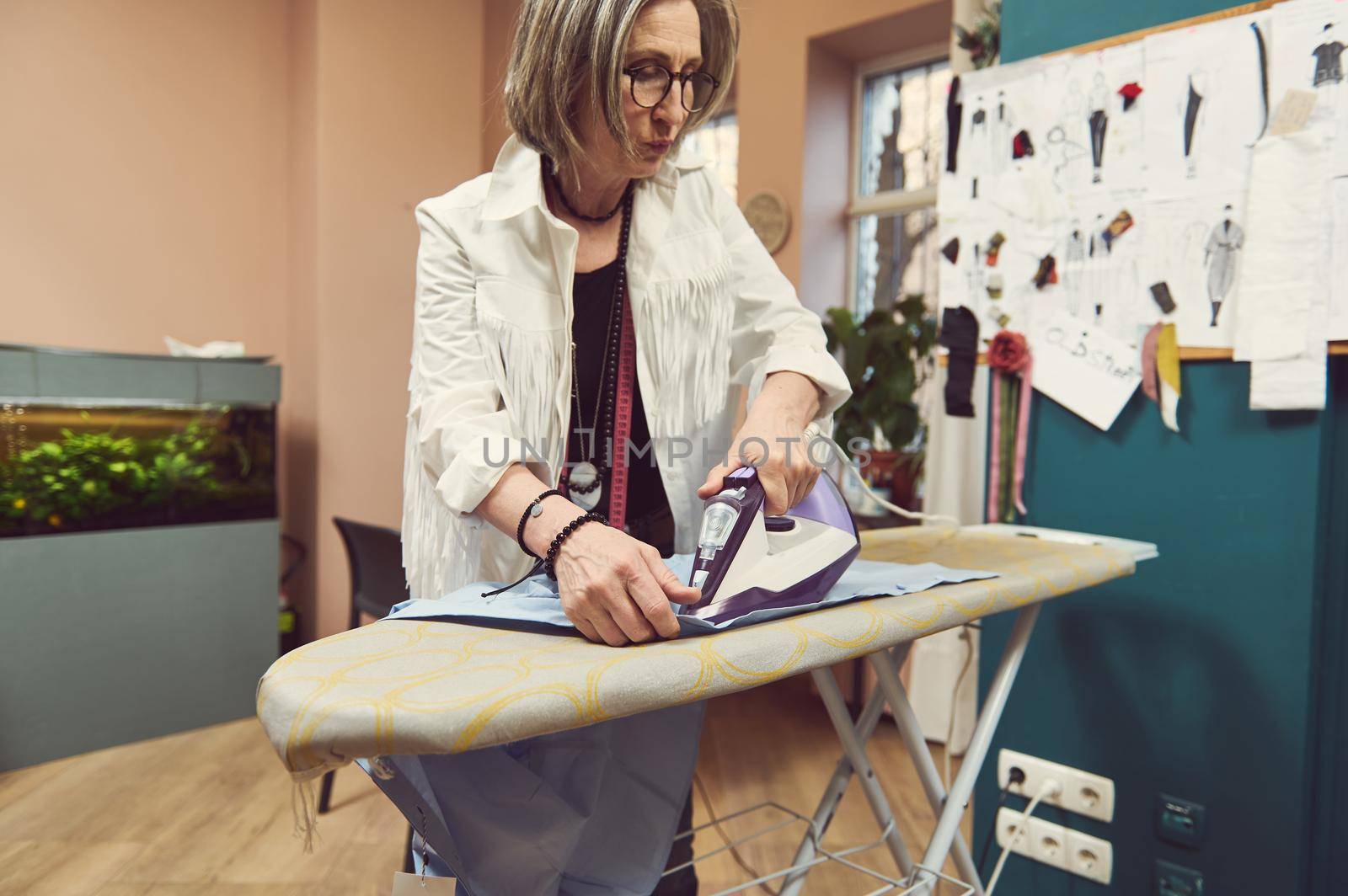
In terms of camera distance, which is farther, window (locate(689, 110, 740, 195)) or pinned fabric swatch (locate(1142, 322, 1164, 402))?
window (locate(689, 110, 740, 195))

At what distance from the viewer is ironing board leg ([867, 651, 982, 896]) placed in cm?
108

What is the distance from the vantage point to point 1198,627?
1.40 meters

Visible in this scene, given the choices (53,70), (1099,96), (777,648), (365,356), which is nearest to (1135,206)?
(1099,96)

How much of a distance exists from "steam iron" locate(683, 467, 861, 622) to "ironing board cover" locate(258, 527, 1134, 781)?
34mm

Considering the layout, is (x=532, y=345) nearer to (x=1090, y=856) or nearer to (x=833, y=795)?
(x=833, y=795)

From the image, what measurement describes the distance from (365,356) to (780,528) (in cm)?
288

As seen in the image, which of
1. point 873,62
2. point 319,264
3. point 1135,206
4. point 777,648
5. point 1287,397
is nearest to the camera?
point 777,648

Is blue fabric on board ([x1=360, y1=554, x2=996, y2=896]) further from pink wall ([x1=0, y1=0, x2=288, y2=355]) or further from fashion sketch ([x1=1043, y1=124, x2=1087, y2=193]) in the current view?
pink wall ([x1=0, y1=0, x2=288, y2=355])

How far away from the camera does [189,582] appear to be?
285 cm

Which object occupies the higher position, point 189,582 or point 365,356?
point 365,356

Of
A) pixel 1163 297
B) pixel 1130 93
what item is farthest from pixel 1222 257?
pixel 1130 93

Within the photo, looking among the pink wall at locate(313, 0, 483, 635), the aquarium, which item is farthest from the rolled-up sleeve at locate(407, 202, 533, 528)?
the pink wall at locate(313, 0, 483, 635)

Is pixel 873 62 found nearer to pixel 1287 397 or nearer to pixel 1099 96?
pixel 1099 96

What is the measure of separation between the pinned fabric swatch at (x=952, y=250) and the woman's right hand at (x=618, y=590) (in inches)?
46.7
